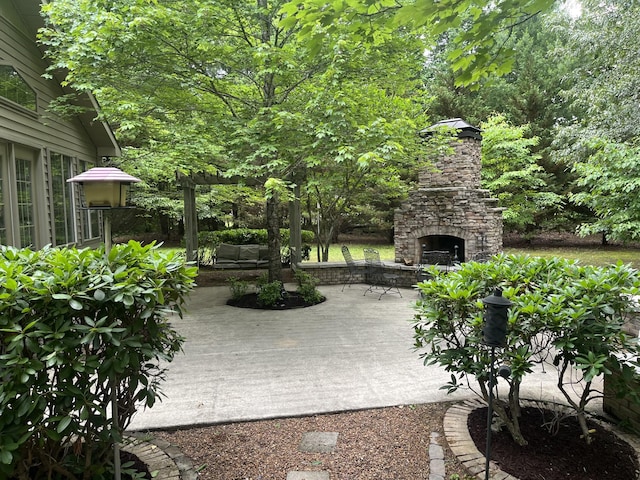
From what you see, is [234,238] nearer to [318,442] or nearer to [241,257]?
[241,257]

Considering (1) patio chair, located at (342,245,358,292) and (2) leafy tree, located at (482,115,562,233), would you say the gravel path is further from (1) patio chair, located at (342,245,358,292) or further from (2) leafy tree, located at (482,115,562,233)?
(2) leafy tree, located at (482,115,562,233)

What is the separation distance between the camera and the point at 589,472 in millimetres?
2232

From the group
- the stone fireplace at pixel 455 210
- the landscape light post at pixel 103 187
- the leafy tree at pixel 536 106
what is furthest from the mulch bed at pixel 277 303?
the leafy tree at pixel 536 106

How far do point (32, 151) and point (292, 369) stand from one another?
4.85 meters

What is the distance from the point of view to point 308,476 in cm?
228

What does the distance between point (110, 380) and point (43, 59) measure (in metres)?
6.03

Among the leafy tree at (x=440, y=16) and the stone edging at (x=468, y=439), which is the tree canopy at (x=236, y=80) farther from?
the stone edging at (x=468, y=439)

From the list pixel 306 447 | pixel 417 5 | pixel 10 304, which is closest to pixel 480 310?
pixel 306 447

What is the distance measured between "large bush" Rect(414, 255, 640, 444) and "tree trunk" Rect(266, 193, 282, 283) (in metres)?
4.54

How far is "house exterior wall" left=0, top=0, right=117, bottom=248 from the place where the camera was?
192 inches

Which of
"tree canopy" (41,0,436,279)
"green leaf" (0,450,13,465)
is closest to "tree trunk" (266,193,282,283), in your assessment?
"tree canopy" (41,0,436,279)

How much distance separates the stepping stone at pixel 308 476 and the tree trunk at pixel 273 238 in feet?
16.9

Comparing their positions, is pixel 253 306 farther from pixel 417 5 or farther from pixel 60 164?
pixel 417 5

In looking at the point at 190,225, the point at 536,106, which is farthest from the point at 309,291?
the point at 536,106
